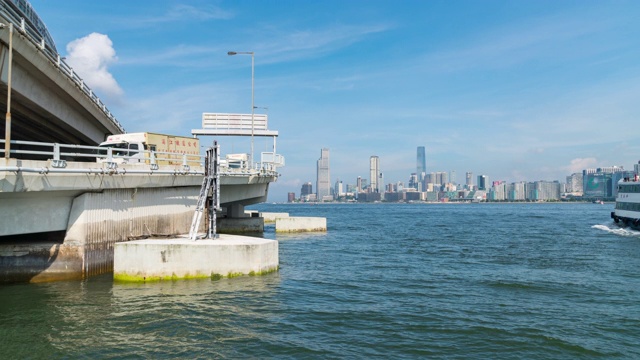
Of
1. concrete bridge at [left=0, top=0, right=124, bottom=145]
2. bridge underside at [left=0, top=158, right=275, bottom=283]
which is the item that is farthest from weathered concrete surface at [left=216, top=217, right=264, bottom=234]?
bridge underside at [left=0, top=158, right=275, bottom=283]

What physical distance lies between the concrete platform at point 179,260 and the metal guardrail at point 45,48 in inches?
440

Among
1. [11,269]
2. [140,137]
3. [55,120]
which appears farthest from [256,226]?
[11,269]

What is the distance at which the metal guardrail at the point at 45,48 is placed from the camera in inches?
804

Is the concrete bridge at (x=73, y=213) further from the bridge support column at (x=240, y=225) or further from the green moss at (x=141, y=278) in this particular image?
the bridge support column at (x=240, y=225)

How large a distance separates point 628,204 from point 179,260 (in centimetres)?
6523

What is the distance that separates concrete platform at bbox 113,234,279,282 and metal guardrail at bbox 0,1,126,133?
11175 millimetres

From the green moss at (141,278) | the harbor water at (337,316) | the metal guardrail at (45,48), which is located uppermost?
the metal guardrail at (45,48)

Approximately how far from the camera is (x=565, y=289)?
807 inches

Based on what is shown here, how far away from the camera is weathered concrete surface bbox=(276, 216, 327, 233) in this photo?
169 ft

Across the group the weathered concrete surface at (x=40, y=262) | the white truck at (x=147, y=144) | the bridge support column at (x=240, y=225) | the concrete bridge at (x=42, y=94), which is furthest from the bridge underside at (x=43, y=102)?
the bridge support column at (x=240, y=225)

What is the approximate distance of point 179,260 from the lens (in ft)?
64.2

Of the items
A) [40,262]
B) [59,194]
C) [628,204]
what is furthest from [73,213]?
[628,204]

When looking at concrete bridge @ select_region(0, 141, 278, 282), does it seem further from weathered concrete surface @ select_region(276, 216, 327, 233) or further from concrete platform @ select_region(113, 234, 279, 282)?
weathered concrete surface @ select_region(276, 216, 327, 233)

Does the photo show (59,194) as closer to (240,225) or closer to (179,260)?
(179,260)
